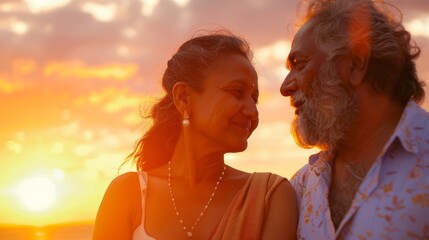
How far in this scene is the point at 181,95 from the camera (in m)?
5.24

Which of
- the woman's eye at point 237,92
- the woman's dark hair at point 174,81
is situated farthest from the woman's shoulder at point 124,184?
the woman's eye at point 237,92

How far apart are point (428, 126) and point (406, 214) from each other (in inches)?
25.3

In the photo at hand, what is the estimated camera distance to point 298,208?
4719 mm

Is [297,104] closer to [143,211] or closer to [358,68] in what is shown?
[358,68]

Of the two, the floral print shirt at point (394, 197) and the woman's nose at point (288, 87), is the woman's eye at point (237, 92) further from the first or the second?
the floral print shirt at point (394, 197)

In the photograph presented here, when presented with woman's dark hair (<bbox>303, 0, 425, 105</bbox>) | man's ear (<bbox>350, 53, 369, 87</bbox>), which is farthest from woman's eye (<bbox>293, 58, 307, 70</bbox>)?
man's ear (<bbox>350, 53, 369, 87</bbox>)

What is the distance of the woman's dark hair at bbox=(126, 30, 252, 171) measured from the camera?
520 cm

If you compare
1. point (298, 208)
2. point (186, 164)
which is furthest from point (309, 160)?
point (186, 164)

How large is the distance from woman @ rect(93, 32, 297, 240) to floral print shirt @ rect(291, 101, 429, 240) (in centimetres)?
51

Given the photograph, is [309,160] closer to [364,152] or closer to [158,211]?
[364,152]

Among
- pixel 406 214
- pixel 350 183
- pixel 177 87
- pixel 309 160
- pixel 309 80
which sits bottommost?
pixel 406 214

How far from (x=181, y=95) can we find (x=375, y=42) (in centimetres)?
163

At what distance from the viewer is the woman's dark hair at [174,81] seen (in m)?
5.20

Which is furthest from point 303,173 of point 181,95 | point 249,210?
point 181,95
